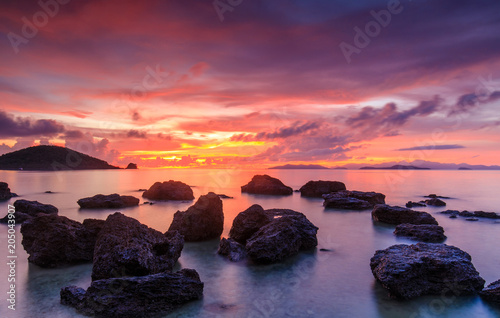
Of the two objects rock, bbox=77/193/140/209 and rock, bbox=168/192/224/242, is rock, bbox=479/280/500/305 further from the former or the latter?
rock, bbox=77/193/140/209

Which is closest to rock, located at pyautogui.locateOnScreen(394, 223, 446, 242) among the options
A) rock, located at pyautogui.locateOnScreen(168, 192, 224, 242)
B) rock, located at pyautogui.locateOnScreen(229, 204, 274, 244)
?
rock, located at pyautogui.locateOnScreen(229, 204, 274, 244)

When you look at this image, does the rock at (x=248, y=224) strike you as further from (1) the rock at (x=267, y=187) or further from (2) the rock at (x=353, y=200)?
(1) the rock at (x=267, y=187)

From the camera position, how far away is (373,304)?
9711 millimetres

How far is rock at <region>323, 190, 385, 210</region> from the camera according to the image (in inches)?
1271

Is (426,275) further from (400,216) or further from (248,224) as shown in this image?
(400,216)

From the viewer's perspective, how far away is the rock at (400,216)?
21750 mm

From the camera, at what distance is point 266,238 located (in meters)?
13.8

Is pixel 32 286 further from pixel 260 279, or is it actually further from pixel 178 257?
pixel 260 279

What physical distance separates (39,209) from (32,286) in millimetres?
16015

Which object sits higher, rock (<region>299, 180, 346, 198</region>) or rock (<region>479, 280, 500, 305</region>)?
rock (<region>299, 180, 346, 198</region>)

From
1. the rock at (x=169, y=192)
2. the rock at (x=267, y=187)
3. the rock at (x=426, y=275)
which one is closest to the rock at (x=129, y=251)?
the rock at (x=426, y=275)

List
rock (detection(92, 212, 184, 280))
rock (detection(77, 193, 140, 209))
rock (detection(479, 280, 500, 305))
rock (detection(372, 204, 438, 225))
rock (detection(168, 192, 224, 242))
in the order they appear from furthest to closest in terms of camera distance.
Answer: rock (detection(77, 193, 140, 209)) → rock (detection(372, 204, 438, 225)) → rock (detection(168, 192, 224, 242)) → rock (detection(92, 212, 184, 280)) → rock (detection(479, 280, 500, 305))

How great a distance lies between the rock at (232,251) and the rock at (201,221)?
2.83m

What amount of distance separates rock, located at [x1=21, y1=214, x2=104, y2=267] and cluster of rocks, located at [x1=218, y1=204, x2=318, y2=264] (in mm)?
6052
